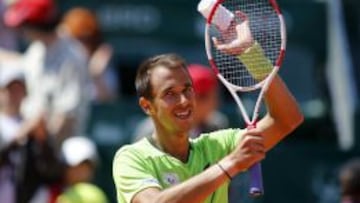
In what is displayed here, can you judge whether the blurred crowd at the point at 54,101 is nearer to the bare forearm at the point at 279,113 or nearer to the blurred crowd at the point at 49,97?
the blurred crowd at the point at 49,97

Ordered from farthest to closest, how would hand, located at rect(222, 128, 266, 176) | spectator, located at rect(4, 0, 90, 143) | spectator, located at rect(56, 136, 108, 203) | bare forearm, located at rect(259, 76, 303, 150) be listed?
spectator, located at rect(4, 0, 90, 143)
spectator, located at rect(56, 136, 108, 203)
bare forearm, located at rect(259, 76, 303, 150)
hand, located at rect(222, 128, 266, 176)

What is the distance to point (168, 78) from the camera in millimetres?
6578

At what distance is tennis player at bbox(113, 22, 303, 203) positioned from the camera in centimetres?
650

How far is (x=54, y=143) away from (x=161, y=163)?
3.82 m

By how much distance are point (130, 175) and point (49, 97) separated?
4157 mm

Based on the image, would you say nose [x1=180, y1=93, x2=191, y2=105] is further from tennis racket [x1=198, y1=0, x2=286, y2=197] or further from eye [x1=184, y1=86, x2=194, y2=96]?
tennis racket [x1=198, y1=0, x2=286, y2=197]

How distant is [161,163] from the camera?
6.61 metres

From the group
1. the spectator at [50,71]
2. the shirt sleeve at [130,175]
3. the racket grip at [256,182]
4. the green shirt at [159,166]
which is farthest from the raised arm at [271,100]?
the spectator at [50,71]

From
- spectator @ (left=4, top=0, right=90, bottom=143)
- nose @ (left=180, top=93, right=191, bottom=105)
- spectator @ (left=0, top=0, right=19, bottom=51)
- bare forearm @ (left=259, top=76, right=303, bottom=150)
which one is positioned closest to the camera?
nose @ (left=180, top=93, right=191, bottom=105)

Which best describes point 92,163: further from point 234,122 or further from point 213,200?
point 213,200

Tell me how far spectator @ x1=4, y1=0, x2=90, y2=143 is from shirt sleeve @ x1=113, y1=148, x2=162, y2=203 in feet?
12.7

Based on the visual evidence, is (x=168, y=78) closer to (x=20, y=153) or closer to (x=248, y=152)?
(x=248, y=152)

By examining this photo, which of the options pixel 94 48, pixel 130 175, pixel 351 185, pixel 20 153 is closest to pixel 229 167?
pixel 130 175

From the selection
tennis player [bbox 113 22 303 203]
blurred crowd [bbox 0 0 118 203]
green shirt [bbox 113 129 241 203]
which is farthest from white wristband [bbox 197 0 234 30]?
blurred crowd [bbox 0 0 118 203]
